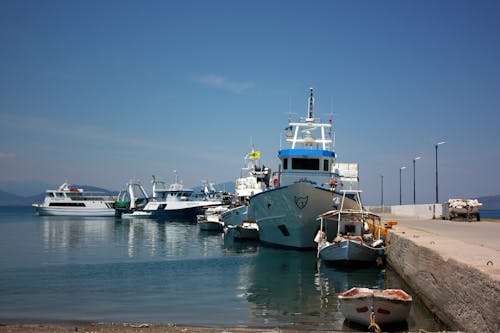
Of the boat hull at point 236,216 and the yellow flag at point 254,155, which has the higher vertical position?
the yellow flag at point 254,155

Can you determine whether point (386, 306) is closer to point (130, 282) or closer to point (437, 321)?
point (437, 321)

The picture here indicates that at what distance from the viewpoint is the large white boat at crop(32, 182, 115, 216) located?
101m

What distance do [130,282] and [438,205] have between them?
28899mm

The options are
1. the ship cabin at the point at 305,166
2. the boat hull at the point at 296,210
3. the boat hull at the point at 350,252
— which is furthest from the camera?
the ship cabin at the point at 305,166

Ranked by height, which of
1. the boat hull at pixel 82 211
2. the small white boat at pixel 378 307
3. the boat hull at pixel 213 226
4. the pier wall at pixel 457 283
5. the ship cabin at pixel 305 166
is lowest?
the boat hull at pixel 82 211

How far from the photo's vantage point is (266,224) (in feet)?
99.4

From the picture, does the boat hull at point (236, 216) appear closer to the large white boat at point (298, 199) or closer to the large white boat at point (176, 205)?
the large white boat at point (298, 199)

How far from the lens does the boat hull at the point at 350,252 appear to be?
20.6 metres

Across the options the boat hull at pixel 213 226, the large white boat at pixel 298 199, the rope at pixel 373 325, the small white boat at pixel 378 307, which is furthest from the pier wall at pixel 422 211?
the rope at pixel 373 325

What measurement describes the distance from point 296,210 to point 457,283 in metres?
17.1

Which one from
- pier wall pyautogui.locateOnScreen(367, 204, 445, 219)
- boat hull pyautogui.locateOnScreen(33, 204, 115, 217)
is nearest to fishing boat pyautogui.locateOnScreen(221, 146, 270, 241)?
pier wall pyautogui.locateOnScreen(367, 204, 445, 219)

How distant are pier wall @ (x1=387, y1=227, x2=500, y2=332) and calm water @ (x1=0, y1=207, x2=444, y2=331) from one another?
2.21 feet

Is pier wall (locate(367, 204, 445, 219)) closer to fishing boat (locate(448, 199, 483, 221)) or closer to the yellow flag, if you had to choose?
fishing boat (locate(448, 199, 483, 221))

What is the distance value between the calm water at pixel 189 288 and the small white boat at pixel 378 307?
1.79 ft
